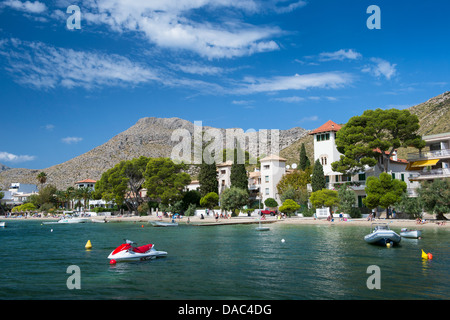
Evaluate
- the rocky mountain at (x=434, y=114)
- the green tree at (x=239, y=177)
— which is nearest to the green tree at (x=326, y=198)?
the green tree at (x=239, y=177)

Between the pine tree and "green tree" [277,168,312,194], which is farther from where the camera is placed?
the pine tree

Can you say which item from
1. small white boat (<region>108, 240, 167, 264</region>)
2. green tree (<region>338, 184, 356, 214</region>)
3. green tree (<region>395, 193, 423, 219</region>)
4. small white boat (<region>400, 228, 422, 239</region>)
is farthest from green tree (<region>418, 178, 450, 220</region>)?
small white boat (<region>108, 240, 167, 264</region>)

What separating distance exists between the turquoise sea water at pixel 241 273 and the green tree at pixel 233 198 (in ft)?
134

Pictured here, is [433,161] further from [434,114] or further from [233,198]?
[434,114]

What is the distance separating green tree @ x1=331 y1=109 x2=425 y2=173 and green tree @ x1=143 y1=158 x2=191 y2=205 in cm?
3721

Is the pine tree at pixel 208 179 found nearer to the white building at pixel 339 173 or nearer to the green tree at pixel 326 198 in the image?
the white building at pixel 339 173

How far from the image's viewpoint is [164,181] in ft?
282

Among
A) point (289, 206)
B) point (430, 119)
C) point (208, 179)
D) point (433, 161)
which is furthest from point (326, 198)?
point (430, 119)

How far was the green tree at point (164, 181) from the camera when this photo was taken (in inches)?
3305

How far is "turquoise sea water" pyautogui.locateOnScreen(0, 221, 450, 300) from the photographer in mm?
16031

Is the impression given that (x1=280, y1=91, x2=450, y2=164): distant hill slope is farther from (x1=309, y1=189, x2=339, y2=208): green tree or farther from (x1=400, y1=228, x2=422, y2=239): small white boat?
(x1=400, y1=228, x2=422, y2=239): small white boat
